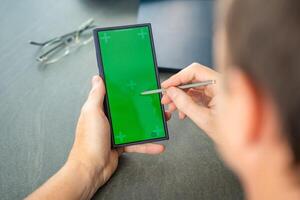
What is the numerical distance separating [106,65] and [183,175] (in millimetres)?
242

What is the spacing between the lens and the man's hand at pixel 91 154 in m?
0.63

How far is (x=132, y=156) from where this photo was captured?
0.71 meters

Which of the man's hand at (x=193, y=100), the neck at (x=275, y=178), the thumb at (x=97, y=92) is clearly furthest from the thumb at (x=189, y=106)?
the neck at (x=275, y=178)

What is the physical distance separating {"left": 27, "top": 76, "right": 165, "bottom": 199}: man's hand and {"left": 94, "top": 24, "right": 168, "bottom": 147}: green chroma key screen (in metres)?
0.02

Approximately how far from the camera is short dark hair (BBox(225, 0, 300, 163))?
1.01 feet

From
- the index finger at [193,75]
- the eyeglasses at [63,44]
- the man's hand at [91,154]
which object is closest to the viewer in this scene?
the man's hand at [91,154]

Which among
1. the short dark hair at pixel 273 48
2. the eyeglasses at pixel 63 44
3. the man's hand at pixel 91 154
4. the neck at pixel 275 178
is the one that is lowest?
the man's hand at pixel 91 154

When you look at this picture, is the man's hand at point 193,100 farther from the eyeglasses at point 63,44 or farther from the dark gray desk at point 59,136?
the eyeglasses at point 63,44

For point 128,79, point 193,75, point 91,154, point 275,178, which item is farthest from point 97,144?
point 275,178

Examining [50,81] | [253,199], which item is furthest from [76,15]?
[253,199]

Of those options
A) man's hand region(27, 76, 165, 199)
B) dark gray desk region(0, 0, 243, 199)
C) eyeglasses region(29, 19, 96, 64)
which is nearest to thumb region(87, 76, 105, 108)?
man's hand region(27, 76, 165, 199)

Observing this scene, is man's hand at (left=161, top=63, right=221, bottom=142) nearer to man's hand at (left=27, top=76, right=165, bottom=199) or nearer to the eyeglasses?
man's hand at (left=27, top=76, right=165, bottom=199)

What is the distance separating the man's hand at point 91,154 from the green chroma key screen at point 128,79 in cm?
2

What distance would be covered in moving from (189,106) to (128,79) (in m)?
0.13
